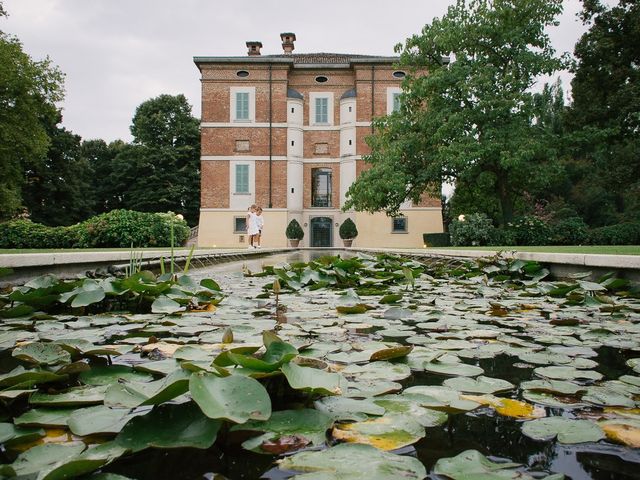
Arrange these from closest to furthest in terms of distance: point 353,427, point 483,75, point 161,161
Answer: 1. point 353,427
2. point 483,75
3. point 161,161

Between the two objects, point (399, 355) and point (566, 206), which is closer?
point (399, 355)

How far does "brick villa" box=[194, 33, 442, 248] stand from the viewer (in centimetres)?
2491

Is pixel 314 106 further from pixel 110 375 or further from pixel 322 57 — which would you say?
pixel 110 375

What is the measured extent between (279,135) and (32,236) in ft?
42.5

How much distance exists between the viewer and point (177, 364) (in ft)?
4.33

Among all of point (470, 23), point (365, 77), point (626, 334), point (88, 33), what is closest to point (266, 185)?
point (365, 77)

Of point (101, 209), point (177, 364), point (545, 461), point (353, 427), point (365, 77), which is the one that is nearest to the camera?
point (545, 461)

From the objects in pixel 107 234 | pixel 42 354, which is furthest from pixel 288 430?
pixel 107 234

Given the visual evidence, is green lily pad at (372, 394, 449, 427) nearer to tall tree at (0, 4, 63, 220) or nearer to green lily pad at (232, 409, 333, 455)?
green lily pad at (232, 409, 333, 455)

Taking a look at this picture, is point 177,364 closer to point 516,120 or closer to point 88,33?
point 516,120

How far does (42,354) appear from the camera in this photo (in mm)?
1309

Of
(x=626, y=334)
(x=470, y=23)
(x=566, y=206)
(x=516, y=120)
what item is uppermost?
(x=470, y=23)

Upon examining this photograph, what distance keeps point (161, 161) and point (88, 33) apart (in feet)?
54.5

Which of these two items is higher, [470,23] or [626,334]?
[470,23]
